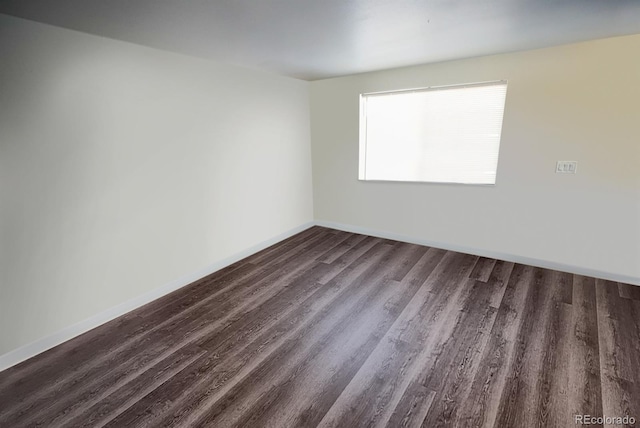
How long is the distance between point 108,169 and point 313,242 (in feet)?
8.42

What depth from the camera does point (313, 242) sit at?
4383 millimetres

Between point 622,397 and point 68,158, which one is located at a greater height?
point 68,158

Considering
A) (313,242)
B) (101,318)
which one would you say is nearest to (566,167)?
(313,242)

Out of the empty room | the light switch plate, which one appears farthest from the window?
the light switch plate

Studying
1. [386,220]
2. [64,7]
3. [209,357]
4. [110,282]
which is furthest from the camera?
[386,220]

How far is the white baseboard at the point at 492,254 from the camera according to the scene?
313 cm

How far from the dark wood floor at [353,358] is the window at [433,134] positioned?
1282 millimetres

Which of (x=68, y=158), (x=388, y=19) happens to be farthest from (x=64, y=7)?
(x=388, y=19)

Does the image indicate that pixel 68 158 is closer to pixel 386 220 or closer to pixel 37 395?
pixel 37 395

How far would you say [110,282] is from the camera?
Answer: 2611mm

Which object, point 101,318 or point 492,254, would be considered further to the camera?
point 492,254

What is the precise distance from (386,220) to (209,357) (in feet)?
9.63

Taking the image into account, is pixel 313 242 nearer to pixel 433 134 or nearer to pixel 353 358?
pixel 433 134

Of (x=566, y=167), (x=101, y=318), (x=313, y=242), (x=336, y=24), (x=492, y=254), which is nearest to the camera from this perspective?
(x=336, y=24)
